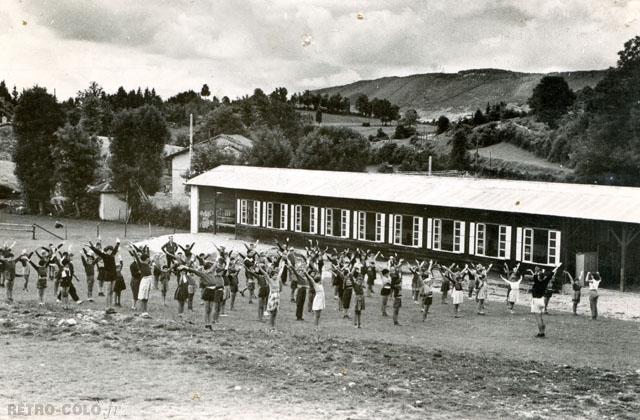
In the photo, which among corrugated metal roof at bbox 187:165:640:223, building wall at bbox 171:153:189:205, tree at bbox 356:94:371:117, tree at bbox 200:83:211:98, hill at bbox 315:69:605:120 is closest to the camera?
corrugated metal roof at bbox 187:165:640:223

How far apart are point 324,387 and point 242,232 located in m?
31.4

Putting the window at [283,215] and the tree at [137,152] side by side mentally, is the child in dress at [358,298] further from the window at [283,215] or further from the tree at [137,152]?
the tree at [137,152]

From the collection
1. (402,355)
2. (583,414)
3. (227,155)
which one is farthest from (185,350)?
(227,155)

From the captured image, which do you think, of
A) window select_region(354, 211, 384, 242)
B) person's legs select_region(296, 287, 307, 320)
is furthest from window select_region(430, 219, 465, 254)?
person's legs select_region(296, 287, 307, 320)

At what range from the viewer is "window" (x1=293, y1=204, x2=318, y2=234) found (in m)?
39.7

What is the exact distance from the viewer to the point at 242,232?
44.0 m

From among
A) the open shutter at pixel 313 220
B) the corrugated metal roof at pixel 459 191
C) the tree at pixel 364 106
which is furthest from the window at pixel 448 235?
the tree at pixel 364 106

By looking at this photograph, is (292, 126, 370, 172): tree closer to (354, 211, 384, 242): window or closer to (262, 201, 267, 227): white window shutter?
(262, 201, 267, 227): white window shutter

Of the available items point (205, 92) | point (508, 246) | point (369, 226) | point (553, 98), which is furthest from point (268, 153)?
point (205, 92)

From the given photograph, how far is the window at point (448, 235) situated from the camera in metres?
32.3

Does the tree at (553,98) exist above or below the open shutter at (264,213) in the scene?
above

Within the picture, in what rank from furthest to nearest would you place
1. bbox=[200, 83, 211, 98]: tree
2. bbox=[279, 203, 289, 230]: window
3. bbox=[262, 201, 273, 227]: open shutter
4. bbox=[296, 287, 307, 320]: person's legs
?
bbox=[200, 83, 211, 98]: tree
bbox=[262, 201, 273, 227]: open shutter
bbox=[279, 203, 289, 230]: window
bbox=[296, 287, 307, 320]: person's legs

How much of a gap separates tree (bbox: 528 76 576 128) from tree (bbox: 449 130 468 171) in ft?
39.9

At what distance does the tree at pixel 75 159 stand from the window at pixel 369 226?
27423 millimetres
